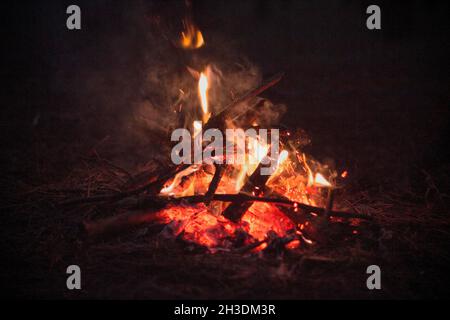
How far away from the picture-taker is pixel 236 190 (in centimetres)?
460

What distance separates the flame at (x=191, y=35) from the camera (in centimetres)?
566

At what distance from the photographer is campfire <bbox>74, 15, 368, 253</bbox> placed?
3.83 meters

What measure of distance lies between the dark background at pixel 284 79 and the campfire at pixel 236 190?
96cm

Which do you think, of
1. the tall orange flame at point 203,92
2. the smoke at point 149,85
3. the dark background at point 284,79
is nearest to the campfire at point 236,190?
the tall orange flame at point 203,92

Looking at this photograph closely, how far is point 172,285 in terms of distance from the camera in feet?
10.0

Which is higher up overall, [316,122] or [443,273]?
[316,122]

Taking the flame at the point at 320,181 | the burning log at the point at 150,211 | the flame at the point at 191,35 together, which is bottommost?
the burning log at the point at 150,211

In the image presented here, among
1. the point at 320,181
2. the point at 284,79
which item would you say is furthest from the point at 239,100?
the point at 284,79

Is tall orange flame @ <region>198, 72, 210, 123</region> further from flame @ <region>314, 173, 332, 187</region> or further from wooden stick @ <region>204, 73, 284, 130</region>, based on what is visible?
flame @ <region>314, 173, 332, 187</region>

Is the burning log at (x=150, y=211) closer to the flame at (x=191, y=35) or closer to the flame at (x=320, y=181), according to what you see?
the flame at (x=320, y=181)

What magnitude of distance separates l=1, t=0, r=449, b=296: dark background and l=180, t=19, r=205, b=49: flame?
0.32 metres

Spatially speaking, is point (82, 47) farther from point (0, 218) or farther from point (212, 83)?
point (0, 218)
